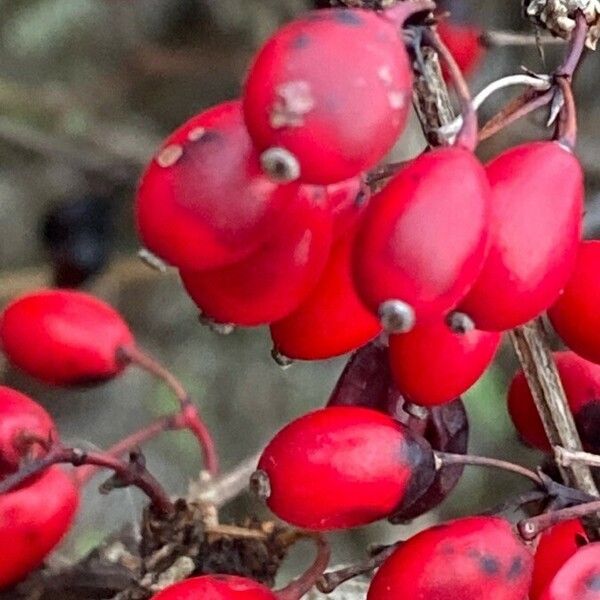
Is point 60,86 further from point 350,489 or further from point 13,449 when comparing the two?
point 350,489

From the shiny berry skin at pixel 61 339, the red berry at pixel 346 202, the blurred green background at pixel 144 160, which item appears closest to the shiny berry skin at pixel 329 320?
the red berry at pixel 346 202

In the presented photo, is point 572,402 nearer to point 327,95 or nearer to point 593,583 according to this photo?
point 593,583

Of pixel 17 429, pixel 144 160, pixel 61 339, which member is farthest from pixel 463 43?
pixel 17 429

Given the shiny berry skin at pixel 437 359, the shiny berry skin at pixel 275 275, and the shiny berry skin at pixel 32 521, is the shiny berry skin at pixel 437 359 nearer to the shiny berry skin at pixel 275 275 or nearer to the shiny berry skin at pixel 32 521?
the shiny berry skin at pixel 275 275

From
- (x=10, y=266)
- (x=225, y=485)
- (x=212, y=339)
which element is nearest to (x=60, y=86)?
(x=10, y=266)

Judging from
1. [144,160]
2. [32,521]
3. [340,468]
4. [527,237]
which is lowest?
[144,160]

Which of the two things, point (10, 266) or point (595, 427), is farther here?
point (10, 266)

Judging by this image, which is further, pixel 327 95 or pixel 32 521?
pixel 32 521

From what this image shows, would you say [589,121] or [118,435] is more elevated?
[589,121]
